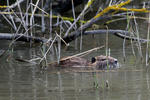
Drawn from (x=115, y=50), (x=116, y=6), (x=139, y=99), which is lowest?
(x=139, y=99)

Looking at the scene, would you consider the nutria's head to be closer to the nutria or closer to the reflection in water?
the nutria

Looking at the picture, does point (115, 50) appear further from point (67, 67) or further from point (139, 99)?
point (139, 99)

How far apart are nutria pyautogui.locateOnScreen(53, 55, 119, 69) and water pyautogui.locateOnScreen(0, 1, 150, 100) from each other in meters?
0.19

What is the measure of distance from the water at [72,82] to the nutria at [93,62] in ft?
0.61

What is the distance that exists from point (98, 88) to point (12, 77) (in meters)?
1.59

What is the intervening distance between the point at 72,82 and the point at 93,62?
130cm

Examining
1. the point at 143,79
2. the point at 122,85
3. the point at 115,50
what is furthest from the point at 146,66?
the point at 115,50

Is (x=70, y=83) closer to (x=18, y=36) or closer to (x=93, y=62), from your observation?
(x=93, y=62)

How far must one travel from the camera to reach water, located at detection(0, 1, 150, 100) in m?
5.25

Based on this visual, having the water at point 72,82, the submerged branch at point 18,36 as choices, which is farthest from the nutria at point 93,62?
the submerged branch at point 18,36

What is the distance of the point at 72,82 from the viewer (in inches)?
240

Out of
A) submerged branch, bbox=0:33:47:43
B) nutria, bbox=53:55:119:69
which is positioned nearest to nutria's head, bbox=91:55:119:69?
nutria, bbox=53:55:119:69

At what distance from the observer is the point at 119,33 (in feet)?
33.1

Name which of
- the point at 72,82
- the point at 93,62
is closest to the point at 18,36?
the point at 93,62
